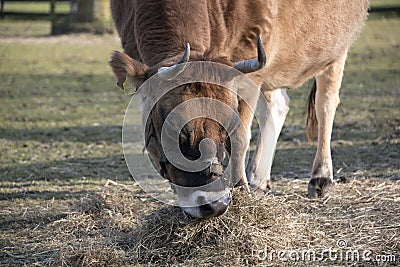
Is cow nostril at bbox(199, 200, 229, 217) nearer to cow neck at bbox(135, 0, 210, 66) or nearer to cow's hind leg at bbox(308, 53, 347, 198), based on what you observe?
cow neck at bbox(135, 0, 210, 66)

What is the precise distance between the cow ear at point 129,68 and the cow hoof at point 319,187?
1.92 meters

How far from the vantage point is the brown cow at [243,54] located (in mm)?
3936

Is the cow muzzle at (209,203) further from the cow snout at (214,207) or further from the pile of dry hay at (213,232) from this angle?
the pile of dry hay at (213,232)

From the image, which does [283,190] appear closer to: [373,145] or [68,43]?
[373,145]

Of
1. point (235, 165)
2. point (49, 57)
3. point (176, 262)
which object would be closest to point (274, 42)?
point (235, 165)

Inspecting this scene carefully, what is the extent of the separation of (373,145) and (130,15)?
3154mm

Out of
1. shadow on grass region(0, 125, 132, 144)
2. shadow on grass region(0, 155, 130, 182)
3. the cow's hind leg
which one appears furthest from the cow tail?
shadow on grass region(0, 125, 132, 144)

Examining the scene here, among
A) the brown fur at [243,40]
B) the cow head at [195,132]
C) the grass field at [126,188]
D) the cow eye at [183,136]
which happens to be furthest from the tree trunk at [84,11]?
the cow eye at [183,136]

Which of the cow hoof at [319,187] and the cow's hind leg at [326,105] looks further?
the cow's hind leg at [326,105]

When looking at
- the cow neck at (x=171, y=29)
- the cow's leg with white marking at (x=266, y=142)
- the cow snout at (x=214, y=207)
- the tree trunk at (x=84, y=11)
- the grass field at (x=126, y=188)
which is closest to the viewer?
the cow snout at (x=214, y=207)

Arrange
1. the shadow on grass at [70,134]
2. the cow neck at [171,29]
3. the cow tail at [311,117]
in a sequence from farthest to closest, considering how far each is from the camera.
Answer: the shadow on grass at [70,134]
the cow tail at [311,117]
the cow neck at [171,29]

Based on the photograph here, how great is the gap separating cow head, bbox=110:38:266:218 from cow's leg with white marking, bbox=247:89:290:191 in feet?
5.51

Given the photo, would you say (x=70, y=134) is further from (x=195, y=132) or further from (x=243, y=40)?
(x=195, y=132)

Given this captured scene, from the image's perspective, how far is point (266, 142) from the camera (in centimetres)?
580
